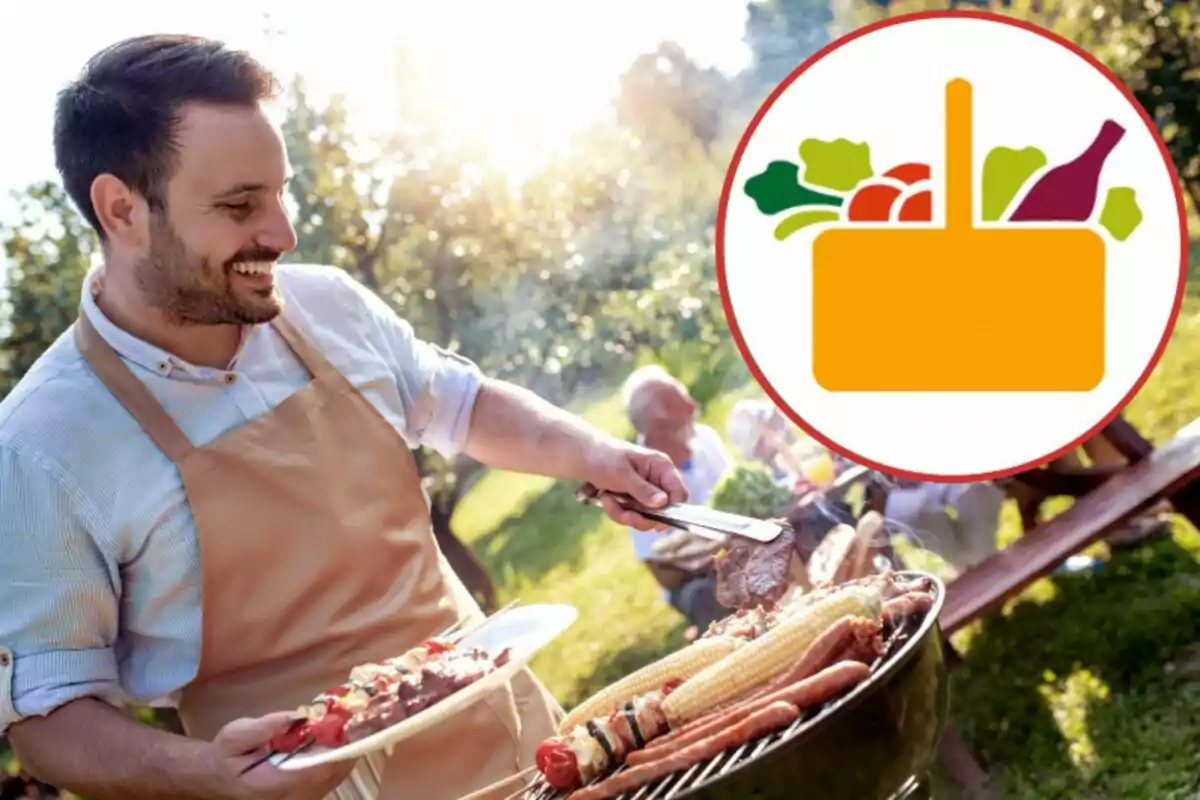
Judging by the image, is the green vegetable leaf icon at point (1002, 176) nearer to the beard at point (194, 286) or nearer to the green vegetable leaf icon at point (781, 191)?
the green vegetable leaf icon at point (781, 191)

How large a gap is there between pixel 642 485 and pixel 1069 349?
1.40 metres

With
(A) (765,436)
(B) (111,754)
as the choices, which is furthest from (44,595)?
(A) (765,436)

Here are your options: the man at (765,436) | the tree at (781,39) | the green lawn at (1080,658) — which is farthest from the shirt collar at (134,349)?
the tree at (781,39)

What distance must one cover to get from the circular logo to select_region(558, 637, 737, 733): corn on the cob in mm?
1339

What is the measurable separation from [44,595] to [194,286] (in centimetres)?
39

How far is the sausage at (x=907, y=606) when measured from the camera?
121 cm

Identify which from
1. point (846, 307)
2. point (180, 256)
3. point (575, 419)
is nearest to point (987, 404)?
point (846, 307)

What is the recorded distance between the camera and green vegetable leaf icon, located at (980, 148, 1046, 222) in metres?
2.52

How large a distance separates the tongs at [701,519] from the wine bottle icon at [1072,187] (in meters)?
1.45

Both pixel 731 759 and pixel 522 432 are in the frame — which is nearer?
pixel 731 759

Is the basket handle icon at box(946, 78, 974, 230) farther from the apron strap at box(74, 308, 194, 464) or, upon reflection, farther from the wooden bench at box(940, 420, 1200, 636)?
the apron strap at box(74, 308, 194, 464)

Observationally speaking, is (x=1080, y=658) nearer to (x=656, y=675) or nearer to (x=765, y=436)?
(x=765, y=436)

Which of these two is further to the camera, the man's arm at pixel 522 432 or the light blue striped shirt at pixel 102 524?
the man's arm at pixel 522 432

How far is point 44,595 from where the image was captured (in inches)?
47.4
